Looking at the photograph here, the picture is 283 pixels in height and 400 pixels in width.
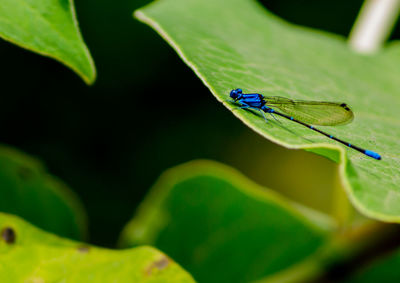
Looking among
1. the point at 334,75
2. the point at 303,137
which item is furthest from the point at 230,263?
the point at 303,137

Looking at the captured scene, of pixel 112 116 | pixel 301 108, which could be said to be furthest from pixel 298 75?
pixel 112 116

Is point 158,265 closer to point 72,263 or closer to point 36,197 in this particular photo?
point 72,263

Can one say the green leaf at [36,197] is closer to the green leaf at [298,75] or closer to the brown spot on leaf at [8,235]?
the brown spot on leaf at [8,235]

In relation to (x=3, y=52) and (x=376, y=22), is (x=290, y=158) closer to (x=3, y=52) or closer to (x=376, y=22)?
(x=376, y=22)

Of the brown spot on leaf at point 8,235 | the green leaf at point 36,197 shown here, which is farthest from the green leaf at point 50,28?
the green leaf at point 36,197

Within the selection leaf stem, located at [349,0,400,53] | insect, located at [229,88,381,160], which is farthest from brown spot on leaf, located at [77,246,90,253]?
leaf stem, located at [349,0,400,53]

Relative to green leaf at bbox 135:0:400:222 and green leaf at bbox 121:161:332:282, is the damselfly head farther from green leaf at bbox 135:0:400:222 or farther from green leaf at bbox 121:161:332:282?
green leaf at bbox 121:161:332:282
